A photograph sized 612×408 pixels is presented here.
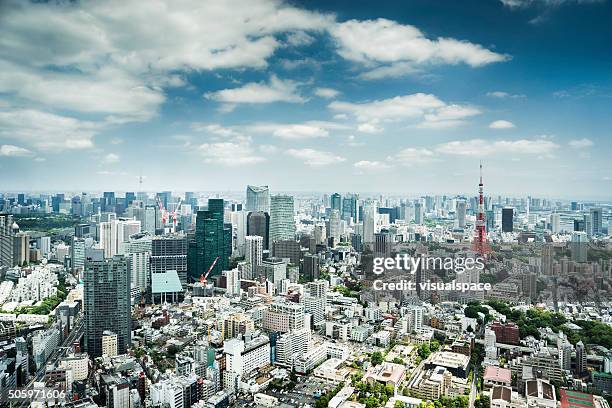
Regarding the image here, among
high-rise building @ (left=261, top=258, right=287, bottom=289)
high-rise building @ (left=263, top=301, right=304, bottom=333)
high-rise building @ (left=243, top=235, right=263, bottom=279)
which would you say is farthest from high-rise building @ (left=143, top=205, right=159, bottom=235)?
high-rise building @ (left=263, top=301, right=304, bottom=333)

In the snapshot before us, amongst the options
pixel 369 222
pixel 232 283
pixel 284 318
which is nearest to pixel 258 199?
pixel 369 222

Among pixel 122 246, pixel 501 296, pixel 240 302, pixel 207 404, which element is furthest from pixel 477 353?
pixel 122 246

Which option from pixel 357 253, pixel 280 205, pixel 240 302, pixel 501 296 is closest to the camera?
pixel 501 296

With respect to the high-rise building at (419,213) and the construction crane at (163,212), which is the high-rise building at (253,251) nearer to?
the construction crane at (163,212)

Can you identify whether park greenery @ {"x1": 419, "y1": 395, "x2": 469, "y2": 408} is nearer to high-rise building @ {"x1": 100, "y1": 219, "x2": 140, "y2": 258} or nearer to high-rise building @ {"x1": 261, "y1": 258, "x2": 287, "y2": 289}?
high-rise building @ {"x1": 261, "y1": 258, "x2": 287, "y2": 289}

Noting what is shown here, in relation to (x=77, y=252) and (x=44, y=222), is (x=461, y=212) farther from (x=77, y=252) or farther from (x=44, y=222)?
(x=44, y=222)

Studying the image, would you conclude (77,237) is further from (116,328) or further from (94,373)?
(94,373)

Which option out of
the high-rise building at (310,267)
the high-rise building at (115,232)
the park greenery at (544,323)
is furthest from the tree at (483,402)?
the high-rise building at (115,232)
